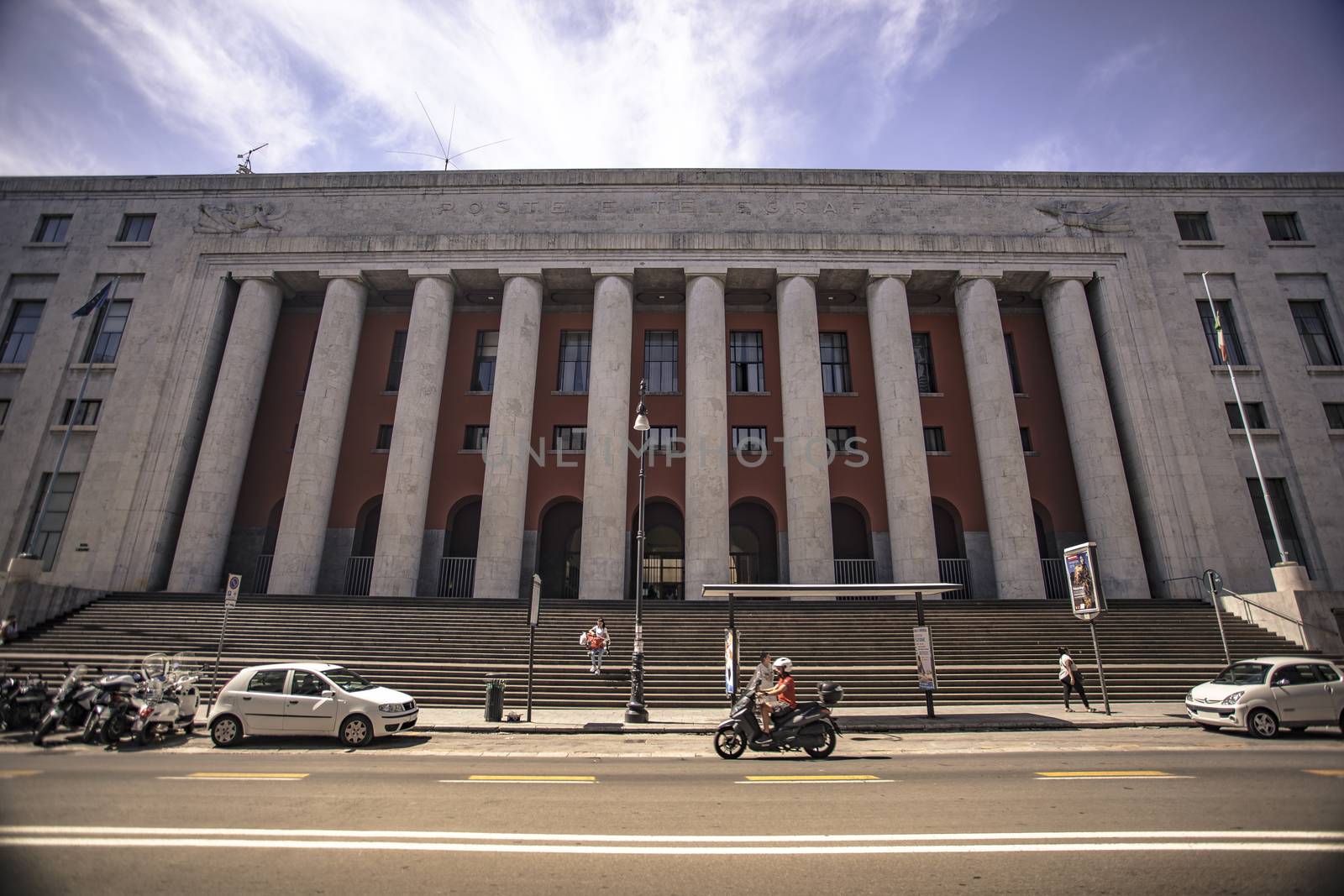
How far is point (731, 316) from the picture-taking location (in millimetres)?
30141

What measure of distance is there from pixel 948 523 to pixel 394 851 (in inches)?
1076

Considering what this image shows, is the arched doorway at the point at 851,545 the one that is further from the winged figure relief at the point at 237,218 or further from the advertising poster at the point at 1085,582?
the winged figure relief at the point at 237,218

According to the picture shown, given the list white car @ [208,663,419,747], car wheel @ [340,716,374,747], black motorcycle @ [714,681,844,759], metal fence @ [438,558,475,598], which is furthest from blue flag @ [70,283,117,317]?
black motorcycle @ [714,681,844,759]

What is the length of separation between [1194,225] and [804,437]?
74.9ft

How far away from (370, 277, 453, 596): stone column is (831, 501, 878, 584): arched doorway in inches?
691

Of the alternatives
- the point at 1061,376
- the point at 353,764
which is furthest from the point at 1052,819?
the point at 1061,376

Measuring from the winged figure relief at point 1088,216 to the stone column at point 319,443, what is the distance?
107 feet

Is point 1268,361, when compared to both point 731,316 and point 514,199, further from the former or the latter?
point 514,199

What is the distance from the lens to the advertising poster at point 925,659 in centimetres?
1357

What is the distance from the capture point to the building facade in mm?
24531

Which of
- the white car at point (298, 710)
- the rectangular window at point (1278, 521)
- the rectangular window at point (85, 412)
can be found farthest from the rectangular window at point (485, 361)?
the rectangular window at point (1278, 521)

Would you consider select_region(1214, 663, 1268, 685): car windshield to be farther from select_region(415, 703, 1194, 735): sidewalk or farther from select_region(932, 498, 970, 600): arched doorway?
select_region(932, 498, 970, 600): arched doorway

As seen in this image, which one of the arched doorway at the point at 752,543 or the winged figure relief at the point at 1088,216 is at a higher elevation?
the winged figure relief at the point at 1088,216

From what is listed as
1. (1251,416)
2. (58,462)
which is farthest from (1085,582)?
(58,462)
